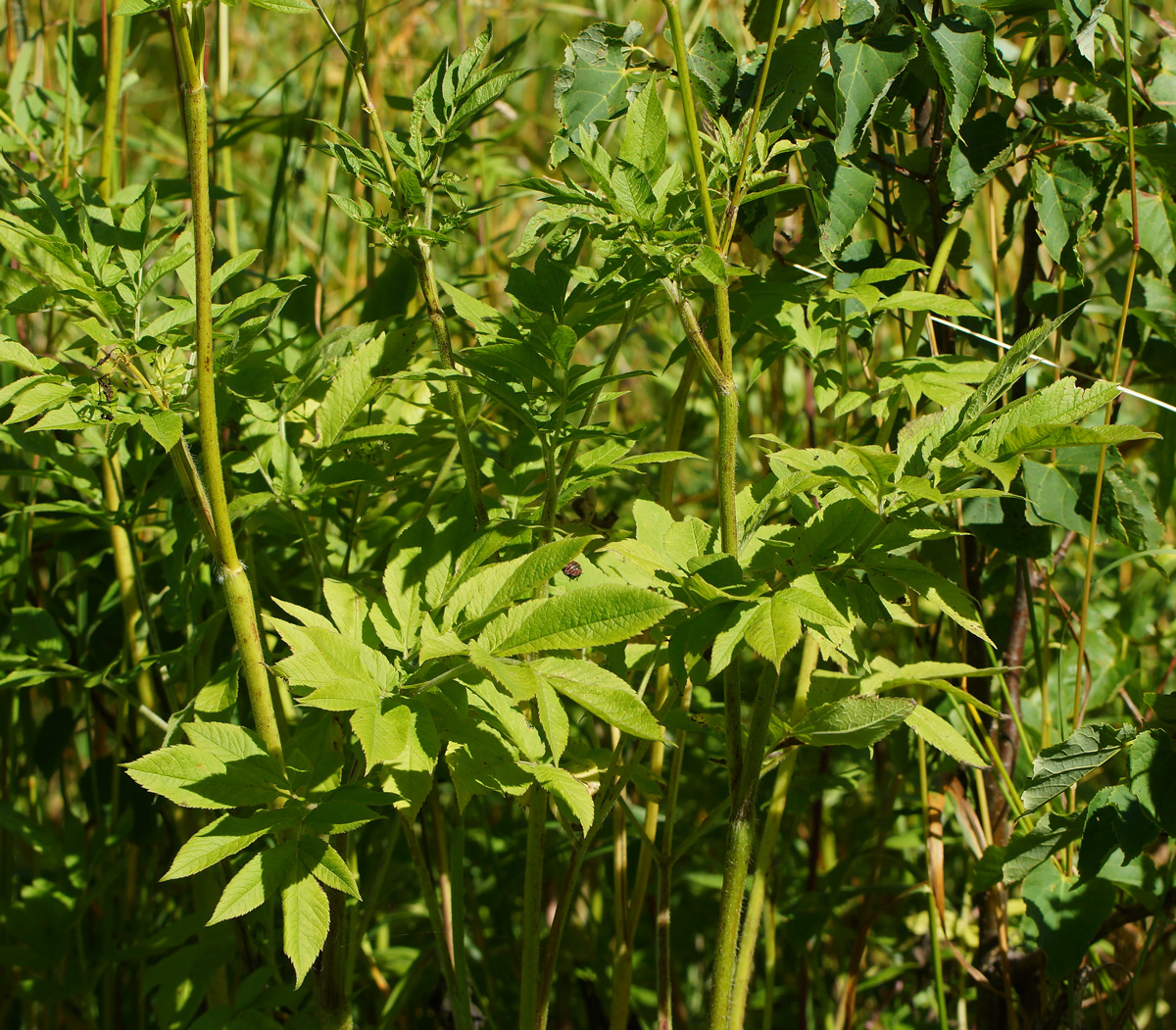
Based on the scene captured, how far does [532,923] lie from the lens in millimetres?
778

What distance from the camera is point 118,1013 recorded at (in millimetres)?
1188

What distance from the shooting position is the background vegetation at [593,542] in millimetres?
631

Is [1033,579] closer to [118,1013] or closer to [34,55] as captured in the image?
[118,1013]

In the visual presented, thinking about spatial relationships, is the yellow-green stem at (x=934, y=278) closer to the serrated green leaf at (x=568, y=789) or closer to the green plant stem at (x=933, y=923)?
the green plant stem at (x=933, y=923)

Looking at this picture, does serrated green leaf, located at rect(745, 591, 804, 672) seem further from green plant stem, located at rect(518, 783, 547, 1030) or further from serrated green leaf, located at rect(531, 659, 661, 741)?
green plant stem, located at rect(518, 783, 547, 1030)

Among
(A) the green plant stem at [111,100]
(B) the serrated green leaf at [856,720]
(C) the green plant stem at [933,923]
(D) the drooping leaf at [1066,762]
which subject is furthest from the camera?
(A) the green plant stem at [111,100]

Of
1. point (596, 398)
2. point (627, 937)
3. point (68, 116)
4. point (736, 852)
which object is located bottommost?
point (627, 937)

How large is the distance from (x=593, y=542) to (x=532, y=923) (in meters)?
0.34

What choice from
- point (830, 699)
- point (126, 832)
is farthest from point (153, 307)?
point (830, 699)

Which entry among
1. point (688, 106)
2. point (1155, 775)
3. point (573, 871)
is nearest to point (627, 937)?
point (573, 871)

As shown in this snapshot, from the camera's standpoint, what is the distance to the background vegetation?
63cm

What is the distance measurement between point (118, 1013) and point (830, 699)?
91cm

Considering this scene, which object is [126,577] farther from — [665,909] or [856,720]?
[856,720]

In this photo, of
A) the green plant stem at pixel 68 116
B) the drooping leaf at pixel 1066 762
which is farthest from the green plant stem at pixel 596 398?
the green plant stem at pixel 68 116
